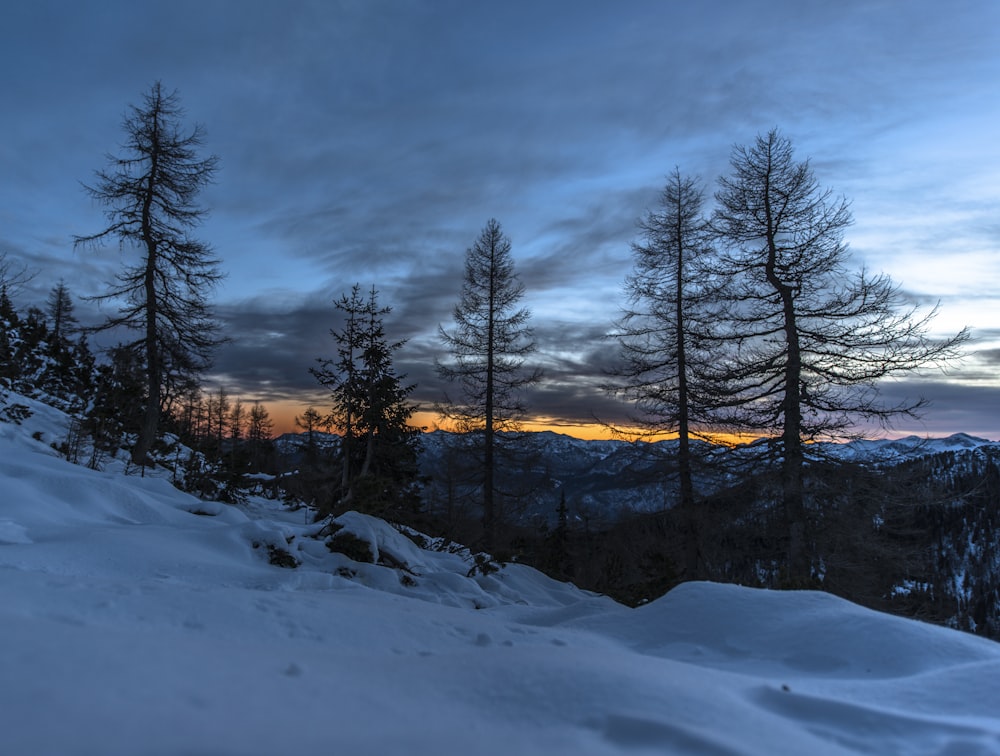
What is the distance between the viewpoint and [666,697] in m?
2.31

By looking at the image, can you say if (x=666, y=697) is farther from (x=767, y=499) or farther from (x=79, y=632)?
(x=767, y=499)

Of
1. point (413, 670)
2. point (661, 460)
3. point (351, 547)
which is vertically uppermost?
point (661, 460)

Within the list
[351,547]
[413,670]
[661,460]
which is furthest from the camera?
[661,460]

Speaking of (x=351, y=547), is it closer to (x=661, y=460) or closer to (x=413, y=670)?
(x=413, y=670)

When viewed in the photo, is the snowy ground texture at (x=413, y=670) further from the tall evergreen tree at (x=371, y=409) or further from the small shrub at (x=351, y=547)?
the tall evergreen tree at (x=371, y=409)

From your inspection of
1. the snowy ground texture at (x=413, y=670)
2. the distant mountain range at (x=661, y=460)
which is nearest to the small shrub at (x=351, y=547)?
the snowy ground texture at (x=413, y=670)

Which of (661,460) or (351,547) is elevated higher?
(661,460)

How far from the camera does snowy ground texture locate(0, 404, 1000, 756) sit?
175 centimetres

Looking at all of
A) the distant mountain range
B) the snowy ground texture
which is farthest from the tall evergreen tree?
the snowy ground texture

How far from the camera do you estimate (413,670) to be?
261cm

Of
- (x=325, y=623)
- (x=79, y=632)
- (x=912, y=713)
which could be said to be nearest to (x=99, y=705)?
(x=79, y=632)

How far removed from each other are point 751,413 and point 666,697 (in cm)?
1147

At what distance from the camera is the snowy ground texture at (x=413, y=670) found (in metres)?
1.75

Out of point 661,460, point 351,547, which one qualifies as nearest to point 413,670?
point 351,547
